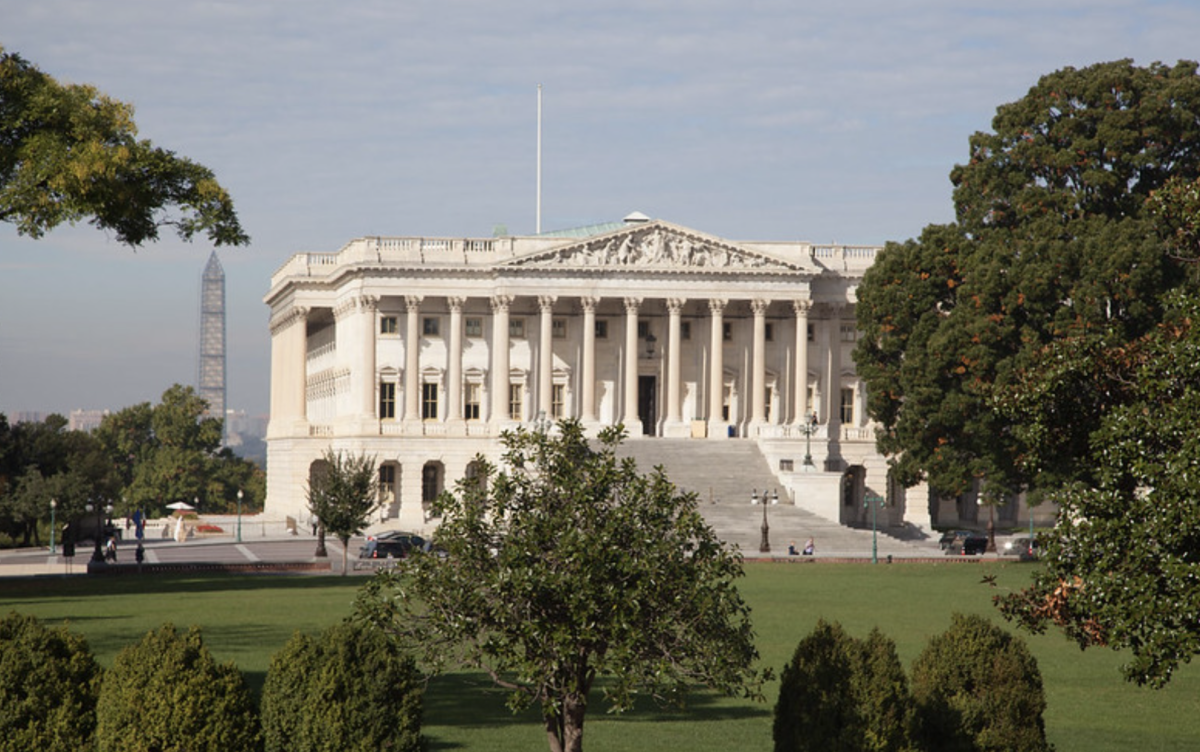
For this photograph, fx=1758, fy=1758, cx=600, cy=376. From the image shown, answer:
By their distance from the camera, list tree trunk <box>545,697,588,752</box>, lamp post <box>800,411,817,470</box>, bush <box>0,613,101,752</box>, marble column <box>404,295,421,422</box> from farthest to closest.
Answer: marble column <box>404,295,421,422</box>
lamp post <box>800,411,817,470</box>
tree trunk <box>545,697,588,752</box>
bush <box>0,613,101,752</box>

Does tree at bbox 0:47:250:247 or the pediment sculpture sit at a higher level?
the pediment sculpture

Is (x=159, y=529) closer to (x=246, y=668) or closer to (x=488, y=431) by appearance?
(x=488, y=431)

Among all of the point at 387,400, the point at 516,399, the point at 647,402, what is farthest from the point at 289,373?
the point at 647,402

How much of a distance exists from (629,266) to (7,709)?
7969 cm

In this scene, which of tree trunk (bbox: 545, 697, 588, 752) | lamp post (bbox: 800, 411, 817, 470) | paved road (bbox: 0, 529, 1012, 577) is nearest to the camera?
tree trunk (bbox: 545, 697, 588, 752)

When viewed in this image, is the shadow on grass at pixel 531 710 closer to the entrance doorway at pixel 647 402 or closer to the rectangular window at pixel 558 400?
the rectangular window at pixel 558 400

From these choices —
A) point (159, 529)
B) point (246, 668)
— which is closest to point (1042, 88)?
point (246, 668)

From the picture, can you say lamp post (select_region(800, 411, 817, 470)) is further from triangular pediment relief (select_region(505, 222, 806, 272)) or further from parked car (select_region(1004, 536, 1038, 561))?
parked car (select_region(1004, 536, 1038, 561))

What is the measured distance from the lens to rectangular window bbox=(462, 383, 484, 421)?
10306 cm

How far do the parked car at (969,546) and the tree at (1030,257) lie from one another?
10.2m

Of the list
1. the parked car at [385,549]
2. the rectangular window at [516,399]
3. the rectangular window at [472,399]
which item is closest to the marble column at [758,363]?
the rectangular window at [516,399]

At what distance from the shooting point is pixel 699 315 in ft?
339

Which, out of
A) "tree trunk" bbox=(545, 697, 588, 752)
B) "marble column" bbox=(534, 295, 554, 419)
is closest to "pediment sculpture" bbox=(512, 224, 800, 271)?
"marble column" bbox=(534, 295, 554, 419)

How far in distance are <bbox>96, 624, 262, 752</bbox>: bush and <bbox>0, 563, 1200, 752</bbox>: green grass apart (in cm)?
445
